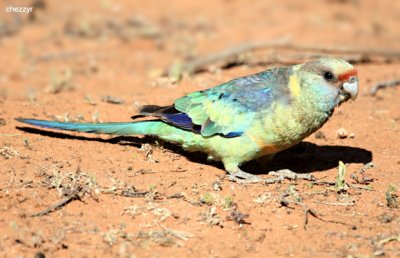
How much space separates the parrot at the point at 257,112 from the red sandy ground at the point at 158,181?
25cm

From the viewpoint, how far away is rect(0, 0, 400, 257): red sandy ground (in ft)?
13.4

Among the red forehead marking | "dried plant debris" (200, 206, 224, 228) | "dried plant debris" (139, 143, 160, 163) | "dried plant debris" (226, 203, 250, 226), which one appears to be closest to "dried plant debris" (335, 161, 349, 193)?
the red forehead marking

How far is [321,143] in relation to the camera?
19.8 ft

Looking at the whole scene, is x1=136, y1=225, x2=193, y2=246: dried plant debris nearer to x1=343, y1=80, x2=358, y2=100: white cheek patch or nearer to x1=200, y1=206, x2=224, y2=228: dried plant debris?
x1=200, y1=206, x2=224, y2=228: dried plant debris

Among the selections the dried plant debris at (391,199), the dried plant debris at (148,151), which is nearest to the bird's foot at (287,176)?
the dried plant debris at (391,199)

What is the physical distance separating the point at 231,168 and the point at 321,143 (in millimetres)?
1336

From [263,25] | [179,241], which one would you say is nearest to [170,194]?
[179,241]

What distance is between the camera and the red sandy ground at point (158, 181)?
4.08 metres

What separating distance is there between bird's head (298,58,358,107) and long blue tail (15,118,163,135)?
1428 millimetres

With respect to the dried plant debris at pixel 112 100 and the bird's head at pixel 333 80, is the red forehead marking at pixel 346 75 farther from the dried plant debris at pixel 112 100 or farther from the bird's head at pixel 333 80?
the dried plant debris at pixel 112 100

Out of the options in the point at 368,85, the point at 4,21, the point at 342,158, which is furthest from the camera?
the point at 4,21

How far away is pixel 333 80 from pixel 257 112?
67cm

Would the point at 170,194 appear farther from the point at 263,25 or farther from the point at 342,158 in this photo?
the point at 263,25

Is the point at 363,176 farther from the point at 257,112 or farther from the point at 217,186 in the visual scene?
the point at 217,186
